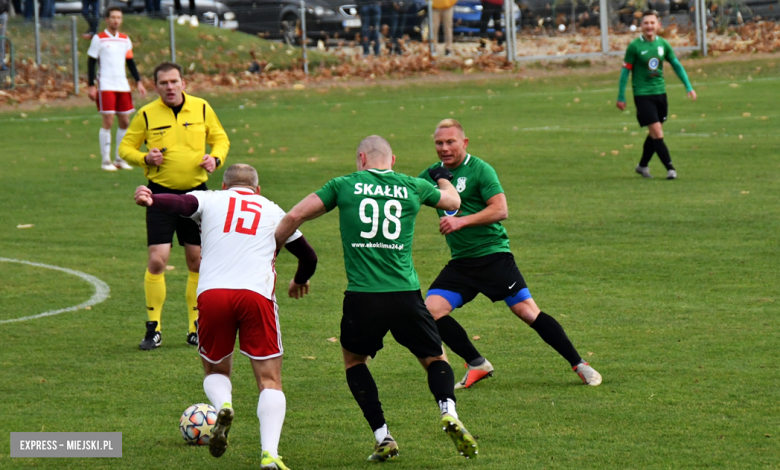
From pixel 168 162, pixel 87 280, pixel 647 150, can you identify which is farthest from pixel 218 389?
pixel 647 150

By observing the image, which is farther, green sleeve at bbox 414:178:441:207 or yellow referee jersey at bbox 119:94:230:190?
yellow referee jersey at bbox 119:94:230:190

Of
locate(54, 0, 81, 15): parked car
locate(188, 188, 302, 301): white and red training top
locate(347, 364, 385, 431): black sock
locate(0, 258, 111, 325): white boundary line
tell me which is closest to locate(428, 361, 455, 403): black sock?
locate(347, 364, 385, 431): black sock

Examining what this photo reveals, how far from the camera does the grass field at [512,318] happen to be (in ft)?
21.4

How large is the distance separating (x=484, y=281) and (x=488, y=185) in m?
0.72

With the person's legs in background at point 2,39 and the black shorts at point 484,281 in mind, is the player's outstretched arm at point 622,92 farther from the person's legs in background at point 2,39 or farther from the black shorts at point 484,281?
the person's legs in background at point 2,39

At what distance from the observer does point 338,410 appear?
7.23 meters

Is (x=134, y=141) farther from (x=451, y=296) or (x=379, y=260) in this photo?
(x=379, y=260)

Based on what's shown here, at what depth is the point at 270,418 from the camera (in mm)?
5918

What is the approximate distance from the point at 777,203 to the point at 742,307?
213 inches

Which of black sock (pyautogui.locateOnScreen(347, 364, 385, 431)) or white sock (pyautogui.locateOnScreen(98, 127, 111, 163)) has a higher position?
white sock (pyautogui.locateOnScreen(98, 127, 111, 163))

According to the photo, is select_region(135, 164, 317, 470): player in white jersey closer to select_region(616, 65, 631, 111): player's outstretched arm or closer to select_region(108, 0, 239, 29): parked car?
select_region(616, 65, 631, 111): player's outstretched arm

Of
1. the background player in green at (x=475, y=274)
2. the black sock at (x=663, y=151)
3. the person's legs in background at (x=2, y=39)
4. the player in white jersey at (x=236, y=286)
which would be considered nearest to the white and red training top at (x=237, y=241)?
the player in white jersey at (x=236, y=286)

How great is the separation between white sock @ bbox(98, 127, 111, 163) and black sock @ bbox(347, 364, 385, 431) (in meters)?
13.1

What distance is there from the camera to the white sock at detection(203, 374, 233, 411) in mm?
6109
